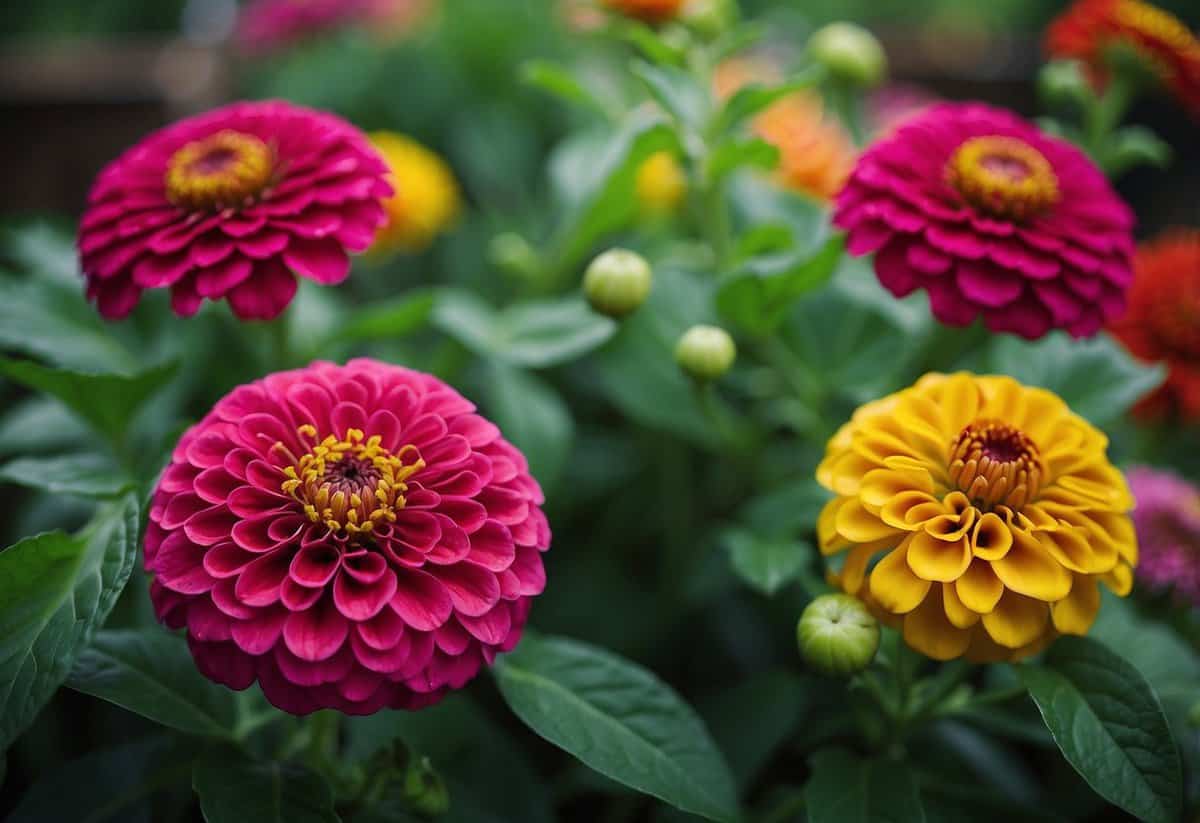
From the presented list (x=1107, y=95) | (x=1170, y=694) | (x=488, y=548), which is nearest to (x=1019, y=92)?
(x=1107, y=95)

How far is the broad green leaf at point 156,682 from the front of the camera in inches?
22.0

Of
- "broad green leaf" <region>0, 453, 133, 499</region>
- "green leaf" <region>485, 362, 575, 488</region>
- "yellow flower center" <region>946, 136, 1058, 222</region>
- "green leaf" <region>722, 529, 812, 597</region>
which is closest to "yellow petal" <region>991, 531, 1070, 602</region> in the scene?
"green leaf" <region>722, 529, 812, 597</region>

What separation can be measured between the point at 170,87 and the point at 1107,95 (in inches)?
56.6

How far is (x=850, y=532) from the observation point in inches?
21.4

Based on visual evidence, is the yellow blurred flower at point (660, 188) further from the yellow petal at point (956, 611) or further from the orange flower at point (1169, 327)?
the yellow petal at point (956, 611)

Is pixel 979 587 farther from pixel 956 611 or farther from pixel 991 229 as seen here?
pixel 991 229

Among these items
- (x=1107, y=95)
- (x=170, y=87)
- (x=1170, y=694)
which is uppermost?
(x=1107, y=95)

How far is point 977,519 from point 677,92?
1.29 ft

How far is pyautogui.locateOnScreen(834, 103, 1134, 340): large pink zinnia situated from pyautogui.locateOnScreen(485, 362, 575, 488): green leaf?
0.93 feet

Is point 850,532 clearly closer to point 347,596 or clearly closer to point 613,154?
point 347,596

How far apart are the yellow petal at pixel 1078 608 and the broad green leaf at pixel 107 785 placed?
53 cm

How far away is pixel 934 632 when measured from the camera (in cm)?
53

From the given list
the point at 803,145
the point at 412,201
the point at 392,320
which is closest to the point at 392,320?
A: the point at 392,320

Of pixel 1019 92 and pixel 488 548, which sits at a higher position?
pixel 488 548
